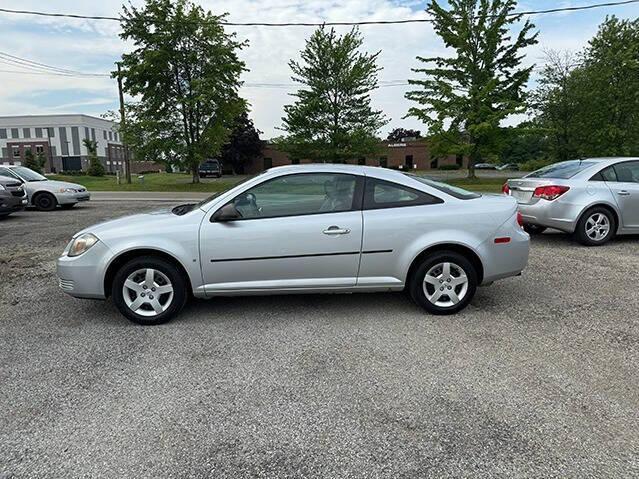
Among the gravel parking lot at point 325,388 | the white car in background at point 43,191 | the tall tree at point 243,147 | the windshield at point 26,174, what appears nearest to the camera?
the gravel parking lot at point 325,388

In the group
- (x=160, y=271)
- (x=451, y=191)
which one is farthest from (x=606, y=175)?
(x=160, y=271)

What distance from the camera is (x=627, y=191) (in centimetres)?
725

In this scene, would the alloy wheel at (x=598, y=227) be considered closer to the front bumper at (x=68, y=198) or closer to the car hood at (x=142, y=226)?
the car hood at (x=142, y=226)

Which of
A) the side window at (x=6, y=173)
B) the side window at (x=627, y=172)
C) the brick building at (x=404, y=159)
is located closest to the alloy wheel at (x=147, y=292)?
the side window at (x=627, y=172)

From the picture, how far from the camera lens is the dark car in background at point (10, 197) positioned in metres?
→ 10.8

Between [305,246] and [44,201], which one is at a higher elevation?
[305,246]

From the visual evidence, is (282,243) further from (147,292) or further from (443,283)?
(443,283)

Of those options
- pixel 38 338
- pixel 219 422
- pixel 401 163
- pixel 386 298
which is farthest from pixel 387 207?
pixel 401 163

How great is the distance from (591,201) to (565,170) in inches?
33.8

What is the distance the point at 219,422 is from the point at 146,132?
24210 mm

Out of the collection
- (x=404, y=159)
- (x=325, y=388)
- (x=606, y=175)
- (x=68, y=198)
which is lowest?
(x=325, y=388)

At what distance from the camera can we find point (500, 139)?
25.7 metres

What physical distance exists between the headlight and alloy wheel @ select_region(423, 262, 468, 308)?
3266mm

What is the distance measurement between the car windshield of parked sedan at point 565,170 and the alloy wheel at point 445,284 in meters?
4.38
